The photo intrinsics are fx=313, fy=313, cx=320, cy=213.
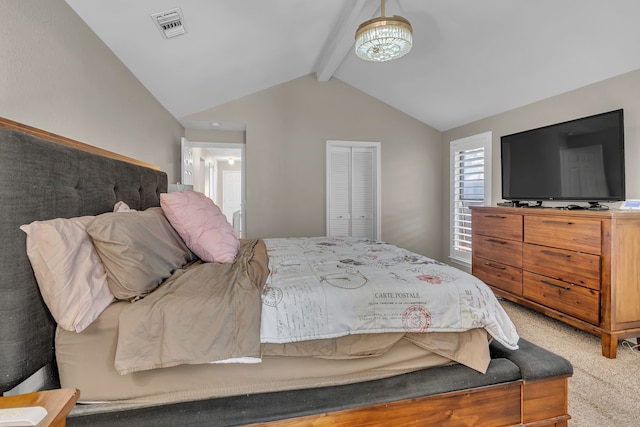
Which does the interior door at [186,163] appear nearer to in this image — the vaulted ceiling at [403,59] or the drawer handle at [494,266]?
the vaulted ceiling at [403,59]

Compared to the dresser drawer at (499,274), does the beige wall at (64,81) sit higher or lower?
higher

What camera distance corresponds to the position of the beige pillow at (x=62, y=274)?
1080 millimetres

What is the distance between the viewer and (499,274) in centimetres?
330

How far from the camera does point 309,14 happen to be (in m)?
2.91

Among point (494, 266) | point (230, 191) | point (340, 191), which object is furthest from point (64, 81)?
point (230, 191)

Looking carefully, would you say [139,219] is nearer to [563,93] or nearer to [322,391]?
[322,391]

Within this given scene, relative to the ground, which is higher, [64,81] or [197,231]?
[64,81]

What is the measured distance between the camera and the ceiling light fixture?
2.29 m

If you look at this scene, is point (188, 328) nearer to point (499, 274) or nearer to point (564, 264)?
point (564, 264)

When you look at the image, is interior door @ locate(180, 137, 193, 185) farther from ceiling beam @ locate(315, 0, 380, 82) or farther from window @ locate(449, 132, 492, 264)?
window @ locate(449, 132, 492, 264)

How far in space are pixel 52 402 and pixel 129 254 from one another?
0.64m

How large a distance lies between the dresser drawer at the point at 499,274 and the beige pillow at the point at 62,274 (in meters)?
3.36

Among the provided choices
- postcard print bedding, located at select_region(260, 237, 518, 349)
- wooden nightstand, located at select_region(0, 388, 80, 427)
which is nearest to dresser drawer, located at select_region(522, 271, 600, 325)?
postcard print bedding, located at select_region(260, 237, 518, 349)

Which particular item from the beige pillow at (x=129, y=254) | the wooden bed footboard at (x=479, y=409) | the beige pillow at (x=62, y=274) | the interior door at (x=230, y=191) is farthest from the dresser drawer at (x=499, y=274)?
the interior door at (x=230, y=191)
